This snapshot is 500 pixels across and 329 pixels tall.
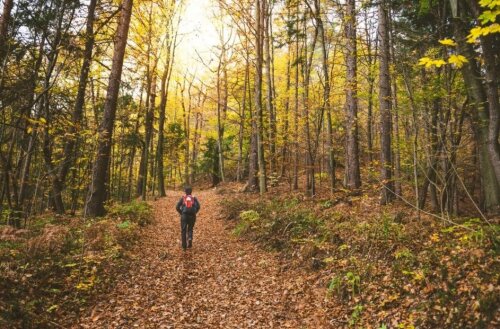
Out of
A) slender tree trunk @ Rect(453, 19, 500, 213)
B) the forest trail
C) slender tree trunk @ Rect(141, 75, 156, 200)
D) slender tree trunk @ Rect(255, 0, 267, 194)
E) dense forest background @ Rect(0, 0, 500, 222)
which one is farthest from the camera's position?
slender tree trunk @ Rect(141, 75, 156, 200)

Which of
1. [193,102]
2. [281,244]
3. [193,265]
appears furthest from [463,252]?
[193,102]

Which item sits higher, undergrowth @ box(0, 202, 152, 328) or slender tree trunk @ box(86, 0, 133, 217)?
slender tree trunk @ box(86, 0, 133, 217)

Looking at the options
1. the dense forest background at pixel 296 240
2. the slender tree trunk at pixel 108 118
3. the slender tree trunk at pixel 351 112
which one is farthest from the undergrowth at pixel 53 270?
the slender tree trunk at pixel 351 112

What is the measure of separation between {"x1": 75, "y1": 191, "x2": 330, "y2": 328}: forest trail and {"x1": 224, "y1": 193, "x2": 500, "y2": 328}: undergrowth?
1.81ft

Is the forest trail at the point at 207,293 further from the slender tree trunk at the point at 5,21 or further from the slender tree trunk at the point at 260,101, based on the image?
the slender tree trunk at the point at 5,21

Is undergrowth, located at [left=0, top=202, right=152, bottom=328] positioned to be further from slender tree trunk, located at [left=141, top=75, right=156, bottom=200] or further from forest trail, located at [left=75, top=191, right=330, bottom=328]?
slender tree trunk, located at [left=141, top=75, right=156, bottom=200]

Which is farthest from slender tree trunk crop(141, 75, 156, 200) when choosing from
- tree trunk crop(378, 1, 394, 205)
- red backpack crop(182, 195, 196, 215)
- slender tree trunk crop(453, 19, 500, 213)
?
slender tree trunk crop(453, 19, 500, 213)

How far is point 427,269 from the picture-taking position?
215 inches

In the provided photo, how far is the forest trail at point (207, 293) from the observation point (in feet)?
19.7

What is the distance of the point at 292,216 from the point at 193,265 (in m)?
3.26

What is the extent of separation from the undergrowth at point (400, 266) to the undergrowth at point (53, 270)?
4379mm

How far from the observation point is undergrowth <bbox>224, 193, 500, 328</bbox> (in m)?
4.65

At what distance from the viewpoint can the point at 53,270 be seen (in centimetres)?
655

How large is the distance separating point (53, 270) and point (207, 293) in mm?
3063
